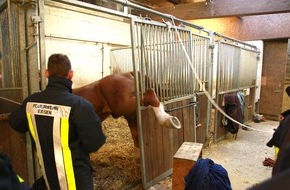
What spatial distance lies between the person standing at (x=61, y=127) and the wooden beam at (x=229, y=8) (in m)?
3.70

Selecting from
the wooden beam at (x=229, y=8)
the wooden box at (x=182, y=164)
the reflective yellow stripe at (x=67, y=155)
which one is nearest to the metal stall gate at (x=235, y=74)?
the wooden beam at (x=229, y=8)

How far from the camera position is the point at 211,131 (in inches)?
170

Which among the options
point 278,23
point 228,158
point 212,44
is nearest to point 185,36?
point 212,44

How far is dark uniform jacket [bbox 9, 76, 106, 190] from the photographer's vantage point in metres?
1.33

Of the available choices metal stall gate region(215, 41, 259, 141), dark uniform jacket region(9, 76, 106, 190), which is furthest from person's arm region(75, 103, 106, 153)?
metal stall gate region(215, 41, 259, 141)

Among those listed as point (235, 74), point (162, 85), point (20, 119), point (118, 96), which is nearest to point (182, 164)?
point (162, 85)

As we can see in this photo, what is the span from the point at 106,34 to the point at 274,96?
189 inches

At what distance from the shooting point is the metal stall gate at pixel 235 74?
13.4ft

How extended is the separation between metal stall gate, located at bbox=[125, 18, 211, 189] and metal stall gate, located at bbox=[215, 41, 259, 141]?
102 cm

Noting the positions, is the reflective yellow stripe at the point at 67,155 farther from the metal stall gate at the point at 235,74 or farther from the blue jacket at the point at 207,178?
the metal stall gate at the point at 235,74

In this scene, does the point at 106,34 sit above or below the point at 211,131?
above

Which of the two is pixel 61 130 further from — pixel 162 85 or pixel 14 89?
pixel 162 85

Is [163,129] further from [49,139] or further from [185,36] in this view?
[49,139]

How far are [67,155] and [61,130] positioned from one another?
0.16 meters
